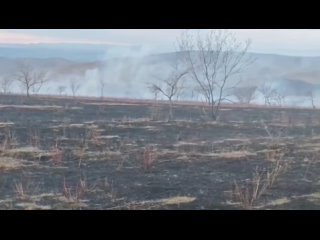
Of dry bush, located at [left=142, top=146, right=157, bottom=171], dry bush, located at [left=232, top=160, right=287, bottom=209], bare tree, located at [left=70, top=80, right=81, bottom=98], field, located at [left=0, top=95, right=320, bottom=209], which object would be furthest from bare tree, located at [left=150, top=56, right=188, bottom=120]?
dry bush, located at [left=232, top=160, right=287, bottom=209]

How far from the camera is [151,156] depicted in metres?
5.82

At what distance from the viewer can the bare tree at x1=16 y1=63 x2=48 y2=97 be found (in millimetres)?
5889

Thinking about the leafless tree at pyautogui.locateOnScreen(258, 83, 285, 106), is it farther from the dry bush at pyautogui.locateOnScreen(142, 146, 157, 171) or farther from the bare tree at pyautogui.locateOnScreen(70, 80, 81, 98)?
the bare tree at pyautogui.locateOnScreen(70, 80, 81, 98)

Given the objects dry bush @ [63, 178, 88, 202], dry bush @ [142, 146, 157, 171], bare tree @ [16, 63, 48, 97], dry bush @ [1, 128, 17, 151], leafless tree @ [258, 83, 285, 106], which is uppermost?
bare tree @ [16, 63, 48, 97]

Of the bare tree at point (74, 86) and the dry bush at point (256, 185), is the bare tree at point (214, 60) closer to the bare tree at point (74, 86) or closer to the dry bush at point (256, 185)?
the dry bush at point (256, 185)

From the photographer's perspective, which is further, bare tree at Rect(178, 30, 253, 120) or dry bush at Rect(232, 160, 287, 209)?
bare tree at Rect(178, 30, 253, 120)

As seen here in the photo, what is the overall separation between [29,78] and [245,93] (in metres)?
2.00

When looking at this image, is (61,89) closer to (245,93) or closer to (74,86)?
(74,86)

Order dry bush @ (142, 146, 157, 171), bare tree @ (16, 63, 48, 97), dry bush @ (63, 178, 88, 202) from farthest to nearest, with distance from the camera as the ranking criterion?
bare tree @ (16, 63, 48, 97)
dry bush @ (142, 146, 157, 171)
dry bush @ (63, 178, 88, 202)

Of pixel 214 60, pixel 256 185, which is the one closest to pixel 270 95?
pixel 214 60

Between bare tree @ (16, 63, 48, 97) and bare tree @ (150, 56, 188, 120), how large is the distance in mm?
1034

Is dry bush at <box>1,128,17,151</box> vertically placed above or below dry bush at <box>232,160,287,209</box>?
above
